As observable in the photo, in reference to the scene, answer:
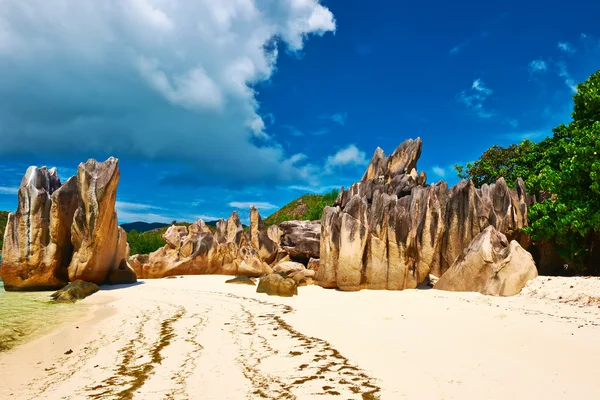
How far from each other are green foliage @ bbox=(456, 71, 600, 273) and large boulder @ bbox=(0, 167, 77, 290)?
24.4 meters

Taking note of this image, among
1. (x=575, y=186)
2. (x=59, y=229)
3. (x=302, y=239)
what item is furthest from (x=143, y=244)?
(x=575, y=186)

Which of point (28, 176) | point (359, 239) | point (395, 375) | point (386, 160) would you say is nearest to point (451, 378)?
point (395, 375)

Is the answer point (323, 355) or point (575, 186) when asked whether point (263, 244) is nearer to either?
point (575, 186)

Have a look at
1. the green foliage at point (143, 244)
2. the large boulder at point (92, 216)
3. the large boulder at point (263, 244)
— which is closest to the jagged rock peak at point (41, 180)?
the large boulder at point (92, 216)

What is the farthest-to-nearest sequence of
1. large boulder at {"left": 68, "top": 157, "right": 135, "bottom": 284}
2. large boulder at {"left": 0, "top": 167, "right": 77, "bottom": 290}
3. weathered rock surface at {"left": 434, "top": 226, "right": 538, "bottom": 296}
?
→ large boulder at {"left": 68, "top": 157, "right": 135, "bottom": 284}
large boulder at {"left": 0, "top": 167, "right": 77, "bottom": 290}
weathered rock surface at {"left": 434, "top": 226, "right": 538, "bottom": 296}

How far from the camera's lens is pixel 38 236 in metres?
19.0

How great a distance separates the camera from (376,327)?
27.7ft

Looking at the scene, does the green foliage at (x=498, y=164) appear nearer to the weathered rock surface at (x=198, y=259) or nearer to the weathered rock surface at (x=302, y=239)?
the weathered rock surface at (x=302, y=239)

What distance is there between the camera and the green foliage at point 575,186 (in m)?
15.9

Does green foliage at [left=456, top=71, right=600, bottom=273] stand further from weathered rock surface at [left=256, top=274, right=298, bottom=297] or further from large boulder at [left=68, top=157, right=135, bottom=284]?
large boulder at [left=68, top=157, right=135, bottom=284]

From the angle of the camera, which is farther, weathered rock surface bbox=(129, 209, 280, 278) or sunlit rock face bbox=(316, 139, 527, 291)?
weathered rock surface bbox=(129, 209, 280, 278)

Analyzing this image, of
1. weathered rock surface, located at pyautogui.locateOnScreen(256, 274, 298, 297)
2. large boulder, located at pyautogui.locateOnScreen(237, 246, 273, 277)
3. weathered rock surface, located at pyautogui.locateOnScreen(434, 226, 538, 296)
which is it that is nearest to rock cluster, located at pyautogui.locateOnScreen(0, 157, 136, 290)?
weathered rock surface, located at pyautogui.locateOnScreen(256, 274, 298, 297)

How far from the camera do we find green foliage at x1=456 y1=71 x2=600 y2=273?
52.3 ft

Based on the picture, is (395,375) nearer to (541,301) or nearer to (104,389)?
(104,389)
